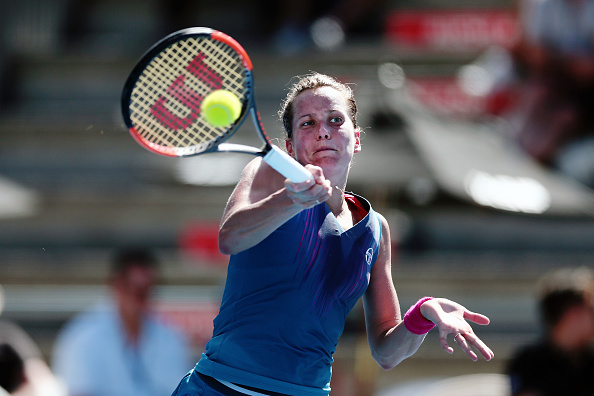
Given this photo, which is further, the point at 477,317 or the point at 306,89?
the point at 306,89

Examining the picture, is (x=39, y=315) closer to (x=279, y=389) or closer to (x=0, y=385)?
(x=0, y=385)

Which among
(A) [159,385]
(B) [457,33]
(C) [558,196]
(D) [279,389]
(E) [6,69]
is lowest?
(A) [159,385]

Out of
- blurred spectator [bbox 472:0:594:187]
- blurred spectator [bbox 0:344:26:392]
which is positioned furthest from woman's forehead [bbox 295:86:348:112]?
blurred spectator [bbox 472:0:594:187]

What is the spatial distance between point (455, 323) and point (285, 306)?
20.9 inches

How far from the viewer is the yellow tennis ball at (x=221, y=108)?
264 centimetres

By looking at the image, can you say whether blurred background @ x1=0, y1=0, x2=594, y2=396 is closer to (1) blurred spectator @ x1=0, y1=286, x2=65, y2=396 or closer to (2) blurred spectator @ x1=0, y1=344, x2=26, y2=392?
(1) blurred spectator @ x1=0, y1=286, x2=65, y2=396

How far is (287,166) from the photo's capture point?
2.30m

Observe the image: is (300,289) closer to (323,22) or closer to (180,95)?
(180,95)

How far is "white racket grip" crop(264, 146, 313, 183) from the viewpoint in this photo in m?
2.25

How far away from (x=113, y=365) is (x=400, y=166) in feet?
10.4

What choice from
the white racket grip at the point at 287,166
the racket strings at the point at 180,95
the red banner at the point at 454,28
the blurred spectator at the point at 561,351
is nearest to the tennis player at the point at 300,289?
the white racket grip at the point at 287,166

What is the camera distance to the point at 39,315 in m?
7.05

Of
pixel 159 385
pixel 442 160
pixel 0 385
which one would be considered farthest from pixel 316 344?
pixel 442 160

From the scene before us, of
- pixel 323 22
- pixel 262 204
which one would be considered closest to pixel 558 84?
pixel 323 22
